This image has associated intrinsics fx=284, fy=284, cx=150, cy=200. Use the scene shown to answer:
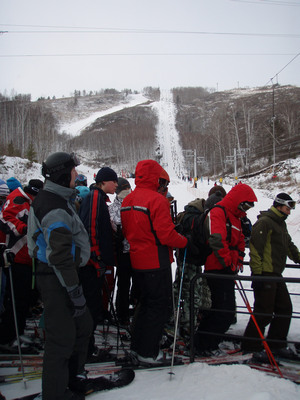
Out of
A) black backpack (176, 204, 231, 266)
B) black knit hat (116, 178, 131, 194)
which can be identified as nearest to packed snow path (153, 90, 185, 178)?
black knit hat (116, 178, 131, 194)

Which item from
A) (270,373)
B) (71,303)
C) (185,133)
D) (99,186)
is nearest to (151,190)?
(99,186)

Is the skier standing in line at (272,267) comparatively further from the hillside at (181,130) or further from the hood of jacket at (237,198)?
the hillside at (181,130)

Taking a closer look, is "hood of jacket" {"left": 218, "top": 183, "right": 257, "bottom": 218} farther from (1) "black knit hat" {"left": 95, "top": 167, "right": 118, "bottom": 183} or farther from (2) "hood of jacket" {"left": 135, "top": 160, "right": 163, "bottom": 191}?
(1) "black knit hat" {"left": 95, "top": 167, "right": 118, "bottom": 183}

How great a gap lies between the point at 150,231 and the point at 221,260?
86 cm

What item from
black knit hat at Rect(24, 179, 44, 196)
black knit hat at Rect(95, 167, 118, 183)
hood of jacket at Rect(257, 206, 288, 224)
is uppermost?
black knit hat at Rect(95, 167, 118, 183)

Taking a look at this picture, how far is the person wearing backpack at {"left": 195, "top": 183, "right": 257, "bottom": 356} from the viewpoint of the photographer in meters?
3.02

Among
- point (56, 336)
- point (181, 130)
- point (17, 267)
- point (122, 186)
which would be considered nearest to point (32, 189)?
point (17, 267)

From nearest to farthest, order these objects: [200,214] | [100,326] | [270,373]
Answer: [270,373], [200,214], [100,326]

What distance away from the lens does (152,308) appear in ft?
9.13

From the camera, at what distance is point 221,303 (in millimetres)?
3090

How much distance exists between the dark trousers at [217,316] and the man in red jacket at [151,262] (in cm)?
55

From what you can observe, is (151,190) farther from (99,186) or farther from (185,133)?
(185,133)

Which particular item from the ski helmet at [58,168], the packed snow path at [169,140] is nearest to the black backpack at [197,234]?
the ski helmet at [58,168]

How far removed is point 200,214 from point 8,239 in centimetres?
221
